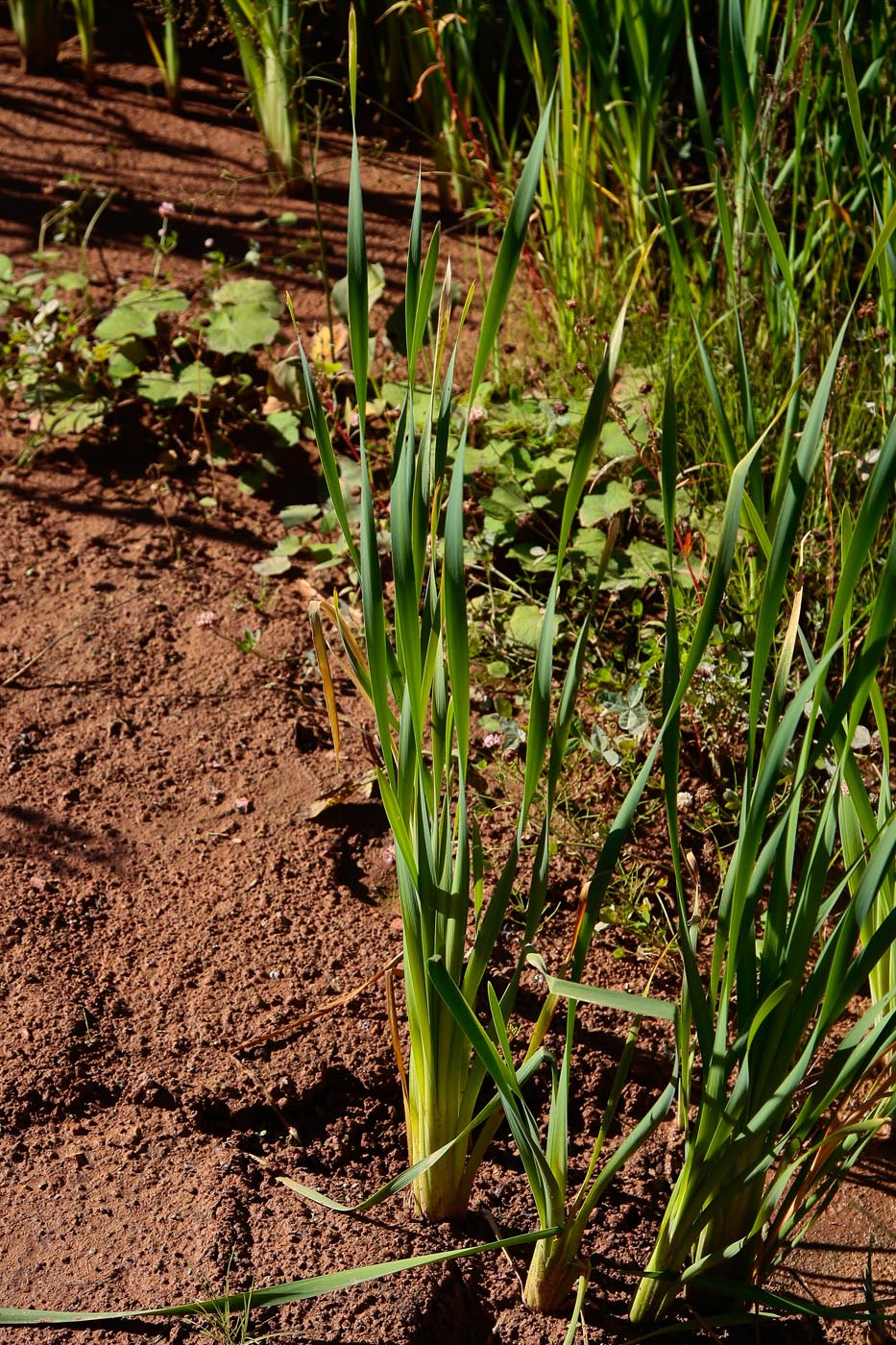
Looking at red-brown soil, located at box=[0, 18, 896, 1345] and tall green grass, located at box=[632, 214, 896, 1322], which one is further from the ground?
tall green grass, located at box=[632, 214, 896, 1322]

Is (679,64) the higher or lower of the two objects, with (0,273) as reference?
higher

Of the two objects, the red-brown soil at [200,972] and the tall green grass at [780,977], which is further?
the red-brown soil at [200,972]

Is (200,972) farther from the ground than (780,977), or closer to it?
closer to it

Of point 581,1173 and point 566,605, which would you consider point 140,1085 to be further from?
point 566,605

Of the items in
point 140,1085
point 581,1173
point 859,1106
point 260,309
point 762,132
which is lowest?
point 581,1173

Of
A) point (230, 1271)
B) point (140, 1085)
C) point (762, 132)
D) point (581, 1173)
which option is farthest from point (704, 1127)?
point (762, 132)

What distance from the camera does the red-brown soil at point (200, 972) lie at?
1395mm

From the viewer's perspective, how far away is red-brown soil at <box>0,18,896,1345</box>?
139 centimetres

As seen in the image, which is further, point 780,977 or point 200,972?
point 200,972

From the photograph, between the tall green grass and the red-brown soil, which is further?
the red-brown soil

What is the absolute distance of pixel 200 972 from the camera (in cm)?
173

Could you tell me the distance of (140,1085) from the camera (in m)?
1.57

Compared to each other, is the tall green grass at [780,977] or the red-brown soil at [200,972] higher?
the tall green grass at [780,977]

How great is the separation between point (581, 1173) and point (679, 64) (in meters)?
3.13
